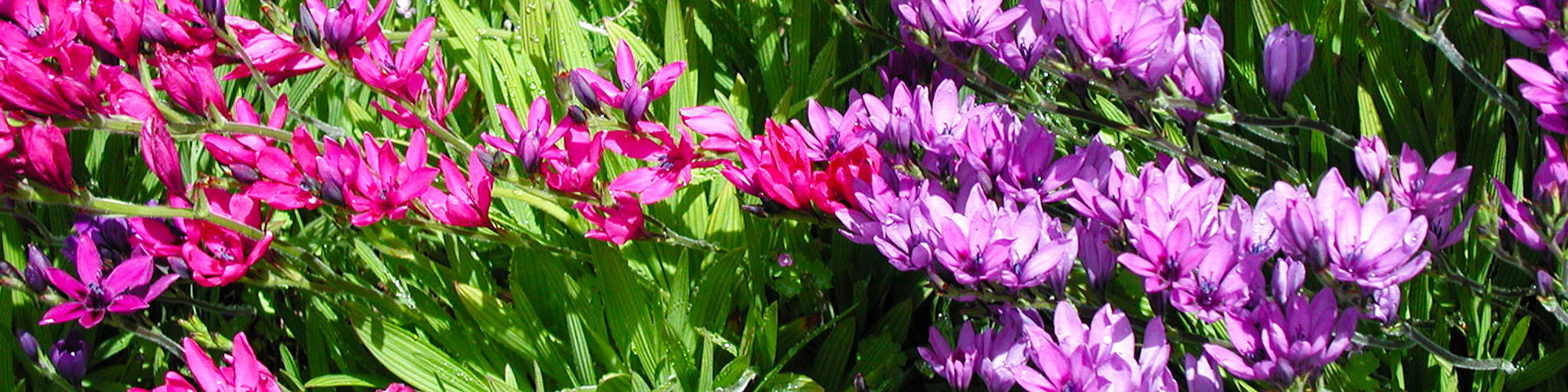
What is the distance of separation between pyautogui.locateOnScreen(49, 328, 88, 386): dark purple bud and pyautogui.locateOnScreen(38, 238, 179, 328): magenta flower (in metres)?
0.21

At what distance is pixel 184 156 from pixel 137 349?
1.00 ft

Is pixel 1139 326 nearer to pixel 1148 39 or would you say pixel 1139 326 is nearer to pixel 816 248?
pixel 1148 39

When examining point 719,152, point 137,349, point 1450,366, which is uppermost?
A: point 719,152

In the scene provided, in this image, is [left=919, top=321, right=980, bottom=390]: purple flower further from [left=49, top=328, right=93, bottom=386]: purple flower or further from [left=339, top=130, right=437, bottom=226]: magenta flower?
[left=49, top=328, right=93, bottom=386]: purple flower

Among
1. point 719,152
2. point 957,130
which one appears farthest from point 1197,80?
point 719,152

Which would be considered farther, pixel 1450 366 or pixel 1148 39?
pixel 1450 366

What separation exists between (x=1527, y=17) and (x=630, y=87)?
2.82ft

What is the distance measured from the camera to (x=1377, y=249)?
103cm

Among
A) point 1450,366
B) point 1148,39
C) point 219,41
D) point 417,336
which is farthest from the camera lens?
point 417,336

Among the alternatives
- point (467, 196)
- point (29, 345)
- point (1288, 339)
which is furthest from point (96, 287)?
point (1288, 339)

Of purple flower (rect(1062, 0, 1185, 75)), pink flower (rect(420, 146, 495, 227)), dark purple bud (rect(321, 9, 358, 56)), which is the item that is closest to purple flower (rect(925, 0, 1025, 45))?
purple flower (rect(1062, 0, 1185, 75))

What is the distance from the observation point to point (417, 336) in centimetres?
173

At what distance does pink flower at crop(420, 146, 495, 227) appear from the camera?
1361mm

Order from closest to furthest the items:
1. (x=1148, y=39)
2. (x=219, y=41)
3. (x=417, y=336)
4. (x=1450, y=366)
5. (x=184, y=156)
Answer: (x=1148, y=39) < (x=1450, y=366) < (x=219, y=41) < (x=417, y=336) < (x=184, y=156)
